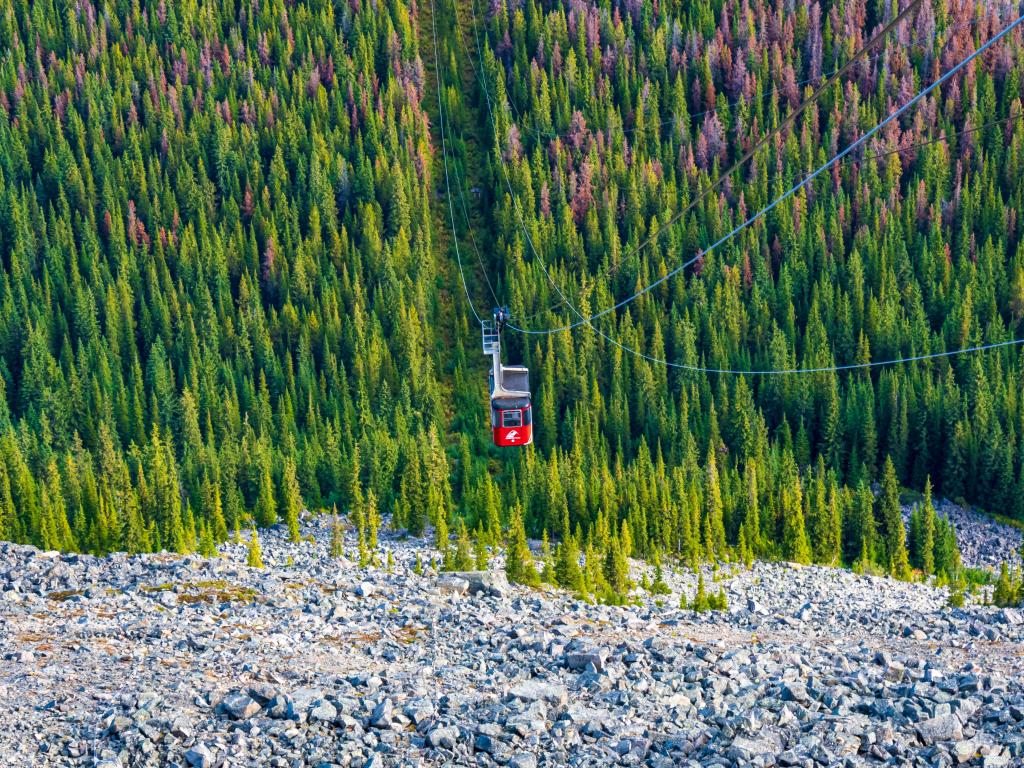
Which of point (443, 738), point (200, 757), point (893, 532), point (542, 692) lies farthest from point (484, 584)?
point (893, 532)

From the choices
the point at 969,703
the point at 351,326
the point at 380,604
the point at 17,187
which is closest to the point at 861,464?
the point at 351,326

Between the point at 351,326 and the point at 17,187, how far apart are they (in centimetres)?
6335

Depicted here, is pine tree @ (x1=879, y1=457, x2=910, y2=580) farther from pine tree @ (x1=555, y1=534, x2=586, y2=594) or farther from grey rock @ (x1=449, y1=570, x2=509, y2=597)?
grey rock @ (x1=449, y1=570, x2=509, y2=597)

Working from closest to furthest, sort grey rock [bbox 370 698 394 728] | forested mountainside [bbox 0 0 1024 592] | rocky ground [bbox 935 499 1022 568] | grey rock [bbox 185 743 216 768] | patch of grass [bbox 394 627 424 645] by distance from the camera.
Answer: grey rock [bbox 185 743 216 768] < grey rock [bbox 370 698 394 728] < patch of grass [bbox 394 627 424 645] < rocky ground [bbox 935 499 1022 568] < forested mountainside [bbox 0 0 1024 592]

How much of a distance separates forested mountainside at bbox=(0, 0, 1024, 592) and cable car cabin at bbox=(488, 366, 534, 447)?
71.1 ft

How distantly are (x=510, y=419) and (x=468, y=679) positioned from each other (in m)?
17.2

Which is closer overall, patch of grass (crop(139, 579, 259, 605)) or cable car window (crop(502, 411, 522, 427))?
patch of grass (crop(139, 579, 259, 605))

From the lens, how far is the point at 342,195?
174 m

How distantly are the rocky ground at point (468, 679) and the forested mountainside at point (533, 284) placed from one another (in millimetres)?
27444

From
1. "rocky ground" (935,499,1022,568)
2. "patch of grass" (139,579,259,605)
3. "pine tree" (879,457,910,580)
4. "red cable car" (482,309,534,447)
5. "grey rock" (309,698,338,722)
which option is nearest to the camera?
"grey rock" (309,698,338,722)

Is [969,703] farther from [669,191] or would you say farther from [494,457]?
[669,191]

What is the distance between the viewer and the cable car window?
4812 centimetres

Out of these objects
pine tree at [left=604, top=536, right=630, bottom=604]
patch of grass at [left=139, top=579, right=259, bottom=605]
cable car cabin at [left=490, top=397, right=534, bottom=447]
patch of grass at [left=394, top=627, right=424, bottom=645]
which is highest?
cable car cabin at [left=490, top=397, right=534, bottom=447]

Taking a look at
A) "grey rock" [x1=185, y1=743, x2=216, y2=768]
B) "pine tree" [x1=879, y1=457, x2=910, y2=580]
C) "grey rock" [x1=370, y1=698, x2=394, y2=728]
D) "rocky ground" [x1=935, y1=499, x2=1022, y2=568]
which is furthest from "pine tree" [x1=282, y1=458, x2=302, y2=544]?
"grey rock" [x1=185, y1=743, x2=216, y2=768]
